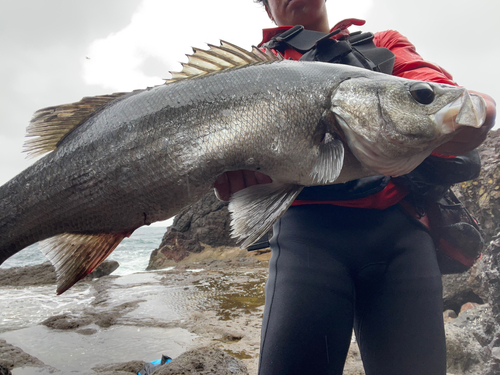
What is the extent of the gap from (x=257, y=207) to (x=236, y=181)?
7.0 inches

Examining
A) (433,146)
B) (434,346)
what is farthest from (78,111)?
(434,346)

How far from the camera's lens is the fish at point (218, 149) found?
1.43 metres

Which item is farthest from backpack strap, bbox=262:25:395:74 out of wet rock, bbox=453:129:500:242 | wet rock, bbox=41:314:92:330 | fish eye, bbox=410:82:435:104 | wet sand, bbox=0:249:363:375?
wet rock, bbox=453:129:500:242

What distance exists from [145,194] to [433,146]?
135cm

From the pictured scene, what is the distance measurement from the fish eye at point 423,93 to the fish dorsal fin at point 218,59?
690 millimetres

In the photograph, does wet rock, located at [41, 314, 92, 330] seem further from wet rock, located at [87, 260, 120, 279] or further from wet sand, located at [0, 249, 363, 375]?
wet rock, located at [87, 260, 120, 279]

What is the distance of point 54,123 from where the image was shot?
1674mm

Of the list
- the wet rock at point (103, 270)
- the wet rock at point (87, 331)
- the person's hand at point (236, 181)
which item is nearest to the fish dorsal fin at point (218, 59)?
the person's hand at point (236, 181)

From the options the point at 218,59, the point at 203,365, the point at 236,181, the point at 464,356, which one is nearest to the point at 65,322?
the point at 203,365

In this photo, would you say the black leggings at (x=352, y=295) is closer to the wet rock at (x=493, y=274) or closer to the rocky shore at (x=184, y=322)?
the rocky shore at (x=184, y=322)

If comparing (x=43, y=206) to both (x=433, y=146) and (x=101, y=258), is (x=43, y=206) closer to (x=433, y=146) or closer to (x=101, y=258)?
(x=101, y=258)

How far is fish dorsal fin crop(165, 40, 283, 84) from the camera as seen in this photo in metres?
1.66

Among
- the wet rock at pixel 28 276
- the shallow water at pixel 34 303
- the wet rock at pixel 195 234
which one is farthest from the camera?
the wet rock at pixel 195 234

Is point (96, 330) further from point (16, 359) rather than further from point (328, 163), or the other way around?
point (328, 163)
